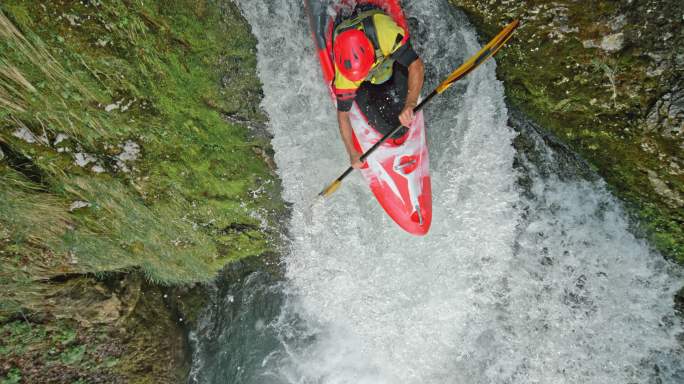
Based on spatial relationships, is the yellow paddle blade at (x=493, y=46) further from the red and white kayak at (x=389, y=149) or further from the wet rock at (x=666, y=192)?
the wet rock at (x=666, y=192)

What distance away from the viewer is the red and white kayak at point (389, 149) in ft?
11.1

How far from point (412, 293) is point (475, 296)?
21.8 inches

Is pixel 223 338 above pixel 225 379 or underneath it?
above

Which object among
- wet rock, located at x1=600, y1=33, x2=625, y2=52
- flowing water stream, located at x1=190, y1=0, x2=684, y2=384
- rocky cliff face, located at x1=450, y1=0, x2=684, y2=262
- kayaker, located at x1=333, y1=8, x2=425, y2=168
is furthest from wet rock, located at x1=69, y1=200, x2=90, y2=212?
wet rock, located at x1=600, y1=33, x2=625, y2=52

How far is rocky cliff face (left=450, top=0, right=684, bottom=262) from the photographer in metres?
2.37

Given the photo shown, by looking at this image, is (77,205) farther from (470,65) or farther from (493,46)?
(493,46)

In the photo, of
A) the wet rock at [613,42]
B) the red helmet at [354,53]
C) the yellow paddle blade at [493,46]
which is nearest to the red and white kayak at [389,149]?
the red helmet at [354,53]

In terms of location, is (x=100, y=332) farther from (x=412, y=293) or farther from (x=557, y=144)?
(x=557, y=144)

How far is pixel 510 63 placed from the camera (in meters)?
3.21

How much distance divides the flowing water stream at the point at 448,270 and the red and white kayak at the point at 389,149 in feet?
0.77

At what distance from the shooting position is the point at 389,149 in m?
3.52

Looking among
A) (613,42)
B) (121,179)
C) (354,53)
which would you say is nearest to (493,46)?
(613,42)

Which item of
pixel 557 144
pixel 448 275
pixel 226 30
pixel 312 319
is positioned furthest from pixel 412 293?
pixel 226 30

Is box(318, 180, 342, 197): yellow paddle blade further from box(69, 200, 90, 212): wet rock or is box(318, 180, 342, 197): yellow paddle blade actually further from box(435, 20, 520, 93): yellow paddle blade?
box(69, 200, 90, 212): wet rock
